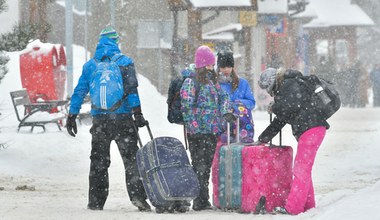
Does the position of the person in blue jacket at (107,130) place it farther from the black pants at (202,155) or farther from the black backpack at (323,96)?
the black backpack at (323,96)

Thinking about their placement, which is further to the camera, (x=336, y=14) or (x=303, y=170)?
(x=336, y=14)

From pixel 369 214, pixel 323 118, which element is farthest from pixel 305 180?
pixel 369 214

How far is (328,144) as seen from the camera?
19.6 meters

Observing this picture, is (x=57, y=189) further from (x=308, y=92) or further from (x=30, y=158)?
(x=308, y=92)

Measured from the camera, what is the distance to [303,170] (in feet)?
30.6

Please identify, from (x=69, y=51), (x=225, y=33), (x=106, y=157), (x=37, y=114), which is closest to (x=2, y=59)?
(x=37, y=114)

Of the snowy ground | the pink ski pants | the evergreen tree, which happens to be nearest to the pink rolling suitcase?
the pink ski pants

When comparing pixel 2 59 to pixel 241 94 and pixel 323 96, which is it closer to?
pixel 241 94

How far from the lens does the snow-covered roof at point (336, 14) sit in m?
53.7

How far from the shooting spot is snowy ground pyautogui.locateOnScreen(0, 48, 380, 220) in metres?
9.02

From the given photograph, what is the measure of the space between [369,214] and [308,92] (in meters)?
1.86

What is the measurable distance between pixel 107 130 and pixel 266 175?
1.47 meters

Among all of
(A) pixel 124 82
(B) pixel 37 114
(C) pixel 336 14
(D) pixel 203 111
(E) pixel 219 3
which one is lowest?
(B) pixel 37 114

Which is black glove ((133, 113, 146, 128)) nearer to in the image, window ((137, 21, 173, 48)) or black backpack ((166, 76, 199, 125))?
black backpack ((166, 76, 199, 125))
